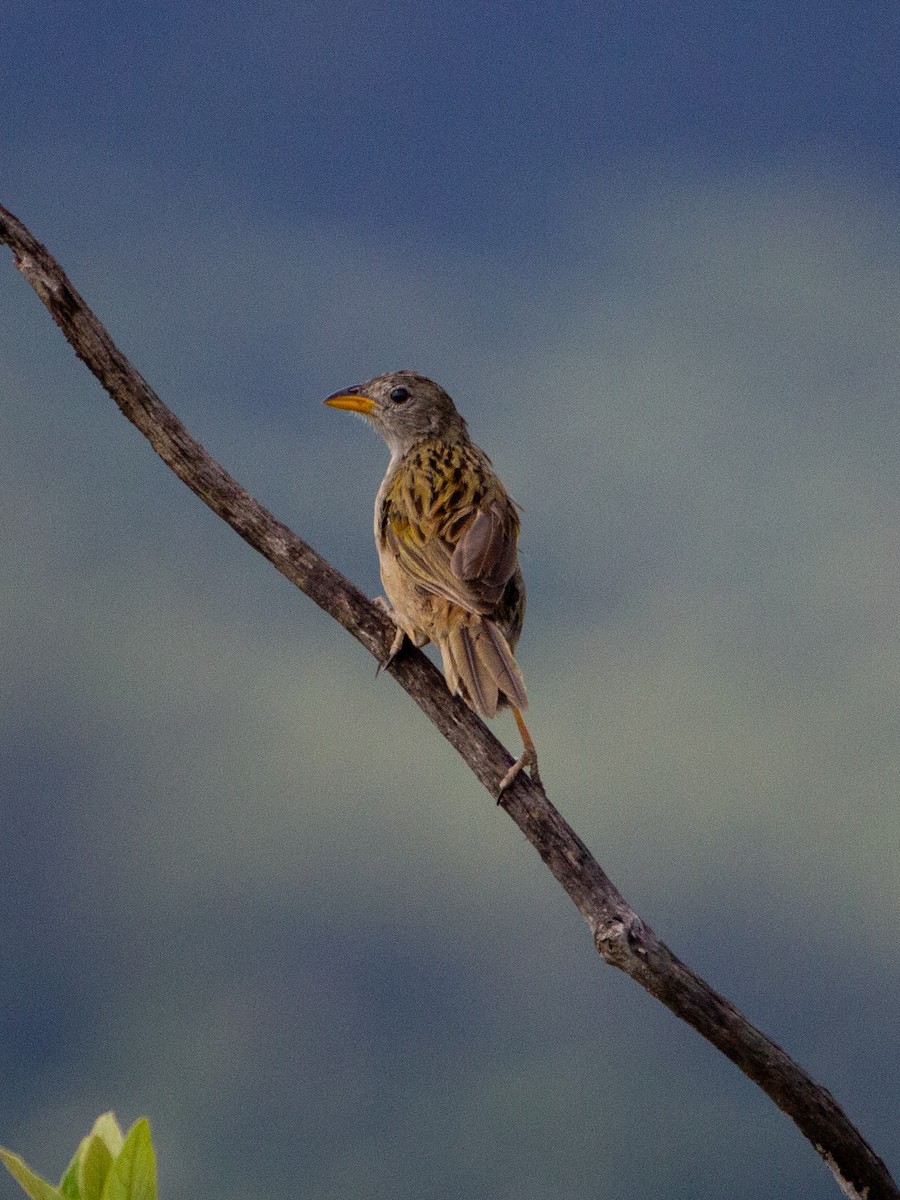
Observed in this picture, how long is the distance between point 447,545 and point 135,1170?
10.2 ft

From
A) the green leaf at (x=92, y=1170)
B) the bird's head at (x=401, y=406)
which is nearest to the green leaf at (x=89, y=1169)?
the green leaf at (x=92, y=1170)

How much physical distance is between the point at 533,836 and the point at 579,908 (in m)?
0.37

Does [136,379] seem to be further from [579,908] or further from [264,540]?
[579,908]

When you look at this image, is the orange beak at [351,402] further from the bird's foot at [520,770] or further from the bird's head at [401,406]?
the bird's foot at [520,770]

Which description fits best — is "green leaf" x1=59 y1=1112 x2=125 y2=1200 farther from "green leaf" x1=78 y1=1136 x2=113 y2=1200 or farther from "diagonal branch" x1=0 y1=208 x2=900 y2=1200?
"diagonal branch" x1=0 y1=208 x2=900 y2=1200

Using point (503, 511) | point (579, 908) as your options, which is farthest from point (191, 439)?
point (579, 908)

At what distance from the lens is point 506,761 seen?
18.3ft

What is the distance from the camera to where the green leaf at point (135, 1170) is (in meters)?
3.69

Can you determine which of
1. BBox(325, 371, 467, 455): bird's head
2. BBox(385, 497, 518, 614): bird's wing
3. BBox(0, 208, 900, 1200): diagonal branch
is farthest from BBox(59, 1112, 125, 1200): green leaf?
BBox(325, 371, 467, 455): bird's head

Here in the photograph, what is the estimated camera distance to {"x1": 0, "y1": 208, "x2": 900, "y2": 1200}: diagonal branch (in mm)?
5145

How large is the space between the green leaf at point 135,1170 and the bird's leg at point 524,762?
223cm

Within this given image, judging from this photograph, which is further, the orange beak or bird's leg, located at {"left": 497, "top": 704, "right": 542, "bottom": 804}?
the orange beak

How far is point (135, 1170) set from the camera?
3725mm

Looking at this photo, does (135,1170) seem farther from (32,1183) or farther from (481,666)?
(481,666)
